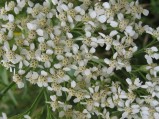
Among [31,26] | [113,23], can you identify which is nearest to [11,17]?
[31,26]

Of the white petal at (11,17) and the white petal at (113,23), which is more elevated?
the white petal at (11,17)

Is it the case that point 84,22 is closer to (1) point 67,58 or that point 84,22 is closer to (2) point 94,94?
(1) point 67,58

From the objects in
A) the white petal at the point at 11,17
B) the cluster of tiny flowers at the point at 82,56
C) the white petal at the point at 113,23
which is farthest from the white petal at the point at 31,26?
the white petal at the point at 113,23

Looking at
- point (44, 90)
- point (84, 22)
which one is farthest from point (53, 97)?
point (84, 22)

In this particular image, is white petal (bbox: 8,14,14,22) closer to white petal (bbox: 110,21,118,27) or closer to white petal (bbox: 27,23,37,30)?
white petal (bbox: 27,23,37,30)

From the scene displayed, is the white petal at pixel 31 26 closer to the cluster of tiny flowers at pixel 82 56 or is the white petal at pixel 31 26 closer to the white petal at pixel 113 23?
the cluster of tiny flowers at pixel 82 56

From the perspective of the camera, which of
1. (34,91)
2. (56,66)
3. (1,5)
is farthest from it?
(34,91)

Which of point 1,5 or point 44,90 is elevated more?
point 1,5

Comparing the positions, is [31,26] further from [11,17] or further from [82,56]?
[82,56]
